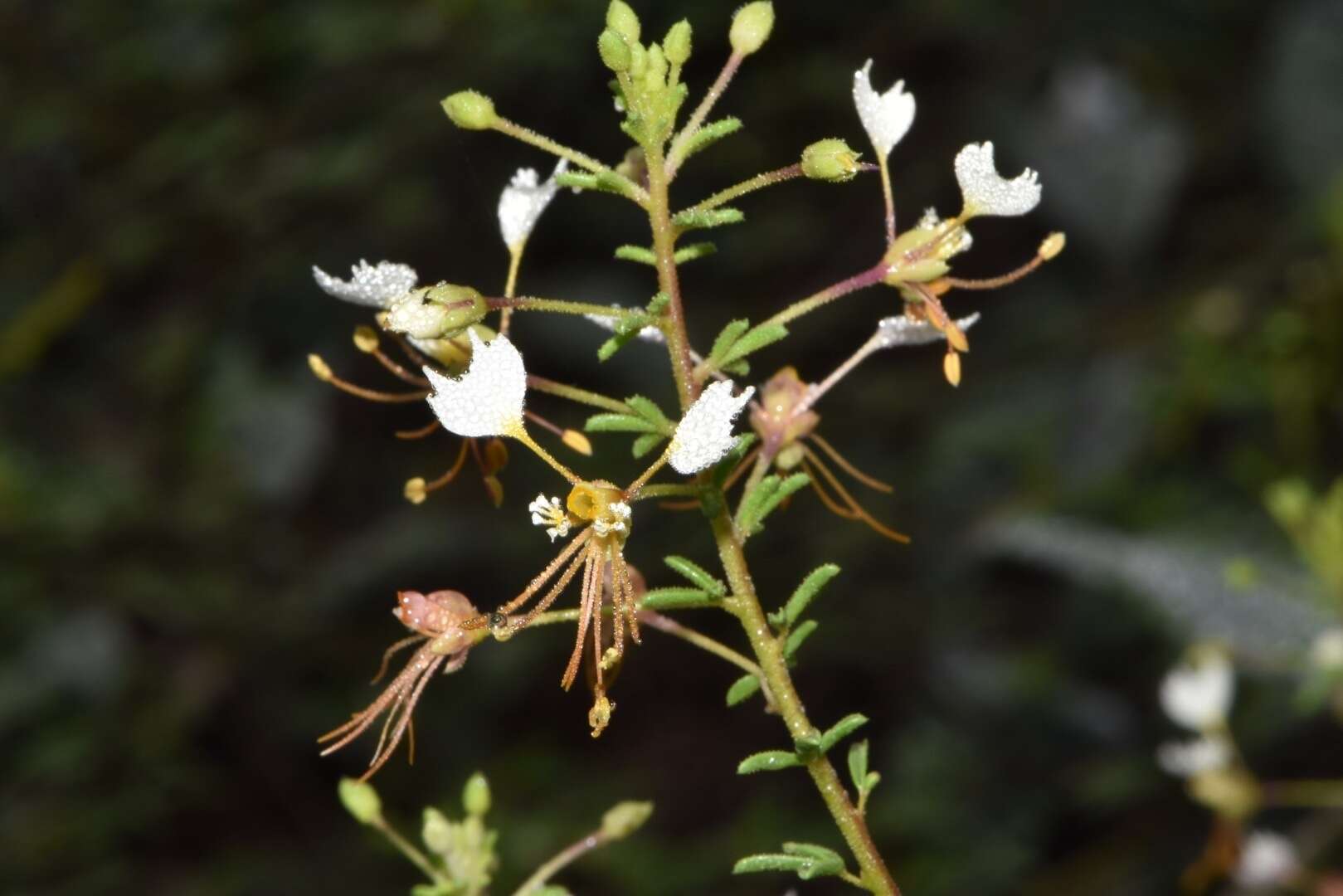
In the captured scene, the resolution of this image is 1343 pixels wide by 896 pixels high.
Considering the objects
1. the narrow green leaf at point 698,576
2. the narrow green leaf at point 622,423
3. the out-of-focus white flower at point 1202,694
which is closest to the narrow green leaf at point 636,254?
the narrow green leaf at point 622,423

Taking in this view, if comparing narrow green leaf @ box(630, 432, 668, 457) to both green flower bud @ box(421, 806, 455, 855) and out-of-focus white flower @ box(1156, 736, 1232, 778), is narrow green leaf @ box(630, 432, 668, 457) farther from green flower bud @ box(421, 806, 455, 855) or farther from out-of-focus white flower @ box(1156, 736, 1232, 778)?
out-of-focus white flower @ box(1156, 736, 1232, 778)

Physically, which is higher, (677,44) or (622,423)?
(677,44)

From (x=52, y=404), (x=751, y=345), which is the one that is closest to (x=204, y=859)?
(x=52, y=404)

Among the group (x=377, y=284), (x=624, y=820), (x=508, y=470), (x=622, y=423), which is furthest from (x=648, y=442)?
(x=508, y=470)

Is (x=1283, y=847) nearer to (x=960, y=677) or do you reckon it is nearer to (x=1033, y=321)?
(x=960, y=677)

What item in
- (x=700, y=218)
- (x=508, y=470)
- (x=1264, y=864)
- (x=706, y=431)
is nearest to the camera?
(x=706, y=431)

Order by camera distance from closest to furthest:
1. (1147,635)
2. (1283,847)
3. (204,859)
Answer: (1283,847) → (1147,635) → (204,859)

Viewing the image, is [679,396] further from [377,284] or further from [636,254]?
[377,284]
